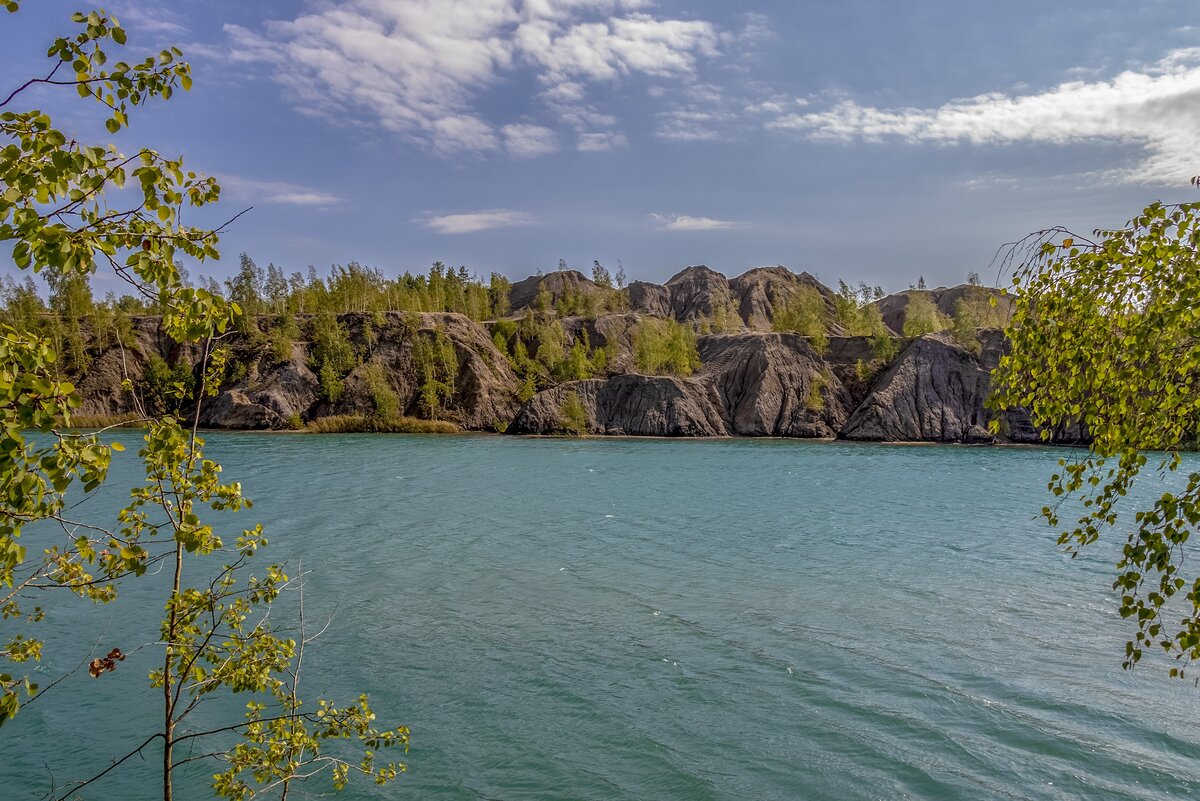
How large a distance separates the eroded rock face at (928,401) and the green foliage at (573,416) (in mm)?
31819

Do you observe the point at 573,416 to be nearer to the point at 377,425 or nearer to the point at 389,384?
the point at 377,425

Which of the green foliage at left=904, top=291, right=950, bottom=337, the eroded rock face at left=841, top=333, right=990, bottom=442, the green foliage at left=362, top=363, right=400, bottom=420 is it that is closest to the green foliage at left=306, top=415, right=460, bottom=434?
the green foliage at left=362, top=363, right=400, bottom=420

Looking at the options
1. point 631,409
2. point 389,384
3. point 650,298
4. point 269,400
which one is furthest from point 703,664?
point 650,298

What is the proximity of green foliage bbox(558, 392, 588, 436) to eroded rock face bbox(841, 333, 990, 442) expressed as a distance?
31819mm

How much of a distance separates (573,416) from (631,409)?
7.39 metres

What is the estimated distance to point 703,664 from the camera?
49.4 feet

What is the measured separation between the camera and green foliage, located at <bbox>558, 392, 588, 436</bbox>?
89.1 metres

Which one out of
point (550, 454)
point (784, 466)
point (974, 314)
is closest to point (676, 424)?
point (550, 454)

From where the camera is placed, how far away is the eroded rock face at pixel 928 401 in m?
86.1

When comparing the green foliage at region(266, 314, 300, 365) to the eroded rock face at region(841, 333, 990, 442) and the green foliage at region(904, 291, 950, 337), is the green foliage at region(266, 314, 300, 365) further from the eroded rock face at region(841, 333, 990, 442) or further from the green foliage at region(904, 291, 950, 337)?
the green foliage at region(904, 291, 950, 337)

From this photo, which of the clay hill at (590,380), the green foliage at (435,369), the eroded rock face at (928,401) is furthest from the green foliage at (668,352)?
the green foliage at (435,369)

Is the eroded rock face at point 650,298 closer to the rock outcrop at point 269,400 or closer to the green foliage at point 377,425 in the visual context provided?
the green foliage at point 377,425

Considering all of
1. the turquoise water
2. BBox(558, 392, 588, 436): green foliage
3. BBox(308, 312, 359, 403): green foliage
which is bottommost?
the turquoise water

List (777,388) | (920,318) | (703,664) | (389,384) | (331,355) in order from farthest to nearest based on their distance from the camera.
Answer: (920,318) → (331,355) → (389,384) → (777,388) → (703,664)
